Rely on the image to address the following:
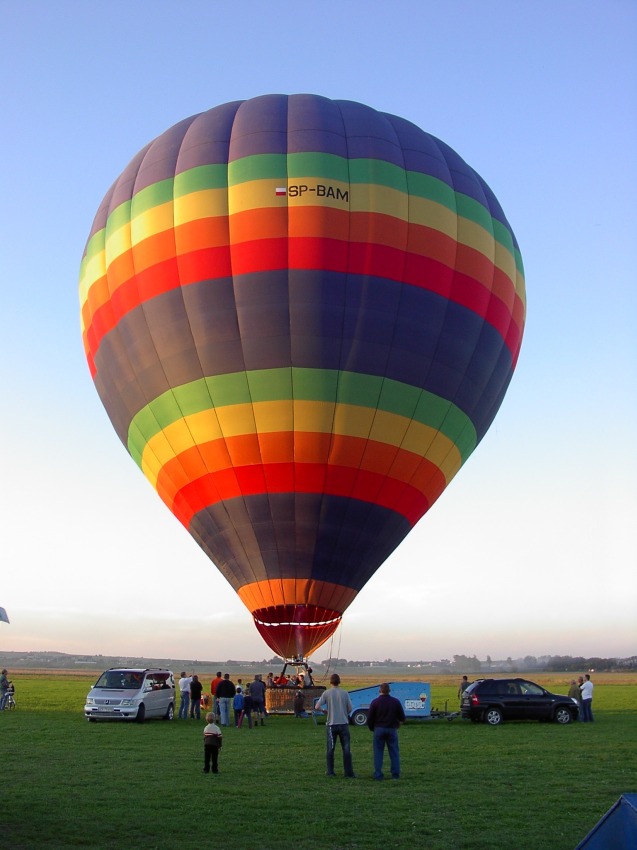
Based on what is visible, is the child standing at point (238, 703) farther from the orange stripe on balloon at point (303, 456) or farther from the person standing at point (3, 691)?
the person standing at point (3, 691)

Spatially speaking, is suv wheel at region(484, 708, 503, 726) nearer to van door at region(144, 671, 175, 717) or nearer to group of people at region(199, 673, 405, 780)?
van door at region(144, 671, 175, 717)

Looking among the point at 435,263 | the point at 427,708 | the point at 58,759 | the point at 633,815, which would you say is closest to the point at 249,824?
the point at 633,815

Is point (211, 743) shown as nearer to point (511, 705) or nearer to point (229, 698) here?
point (229, 698)

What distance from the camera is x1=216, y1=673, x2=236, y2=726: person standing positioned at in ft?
62.7

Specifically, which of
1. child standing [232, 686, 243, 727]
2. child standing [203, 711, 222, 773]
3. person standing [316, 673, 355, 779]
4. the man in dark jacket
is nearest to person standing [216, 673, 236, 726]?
child standing [232, 686, 243, 727]

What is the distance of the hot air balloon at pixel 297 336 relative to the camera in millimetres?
20641

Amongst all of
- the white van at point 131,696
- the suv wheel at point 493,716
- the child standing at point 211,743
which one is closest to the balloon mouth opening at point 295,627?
the white van at point 131,696

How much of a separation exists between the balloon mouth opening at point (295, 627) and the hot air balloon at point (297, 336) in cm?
5

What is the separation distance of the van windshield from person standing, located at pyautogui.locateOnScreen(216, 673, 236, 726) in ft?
6.46

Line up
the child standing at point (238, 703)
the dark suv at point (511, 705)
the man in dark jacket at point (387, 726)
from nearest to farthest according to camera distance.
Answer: the man in dark jacket at point (387, 726), the child standing at point (238, 703), the dark suv at point (511, 705)

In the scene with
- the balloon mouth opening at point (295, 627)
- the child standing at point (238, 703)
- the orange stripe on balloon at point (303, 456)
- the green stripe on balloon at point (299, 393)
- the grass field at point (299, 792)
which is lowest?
the grass field at point (299, 792)

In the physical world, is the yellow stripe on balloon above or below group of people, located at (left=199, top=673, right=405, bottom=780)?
above

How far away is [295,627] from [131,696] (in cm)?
395

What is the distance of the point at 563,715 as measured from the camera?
20.2 m
